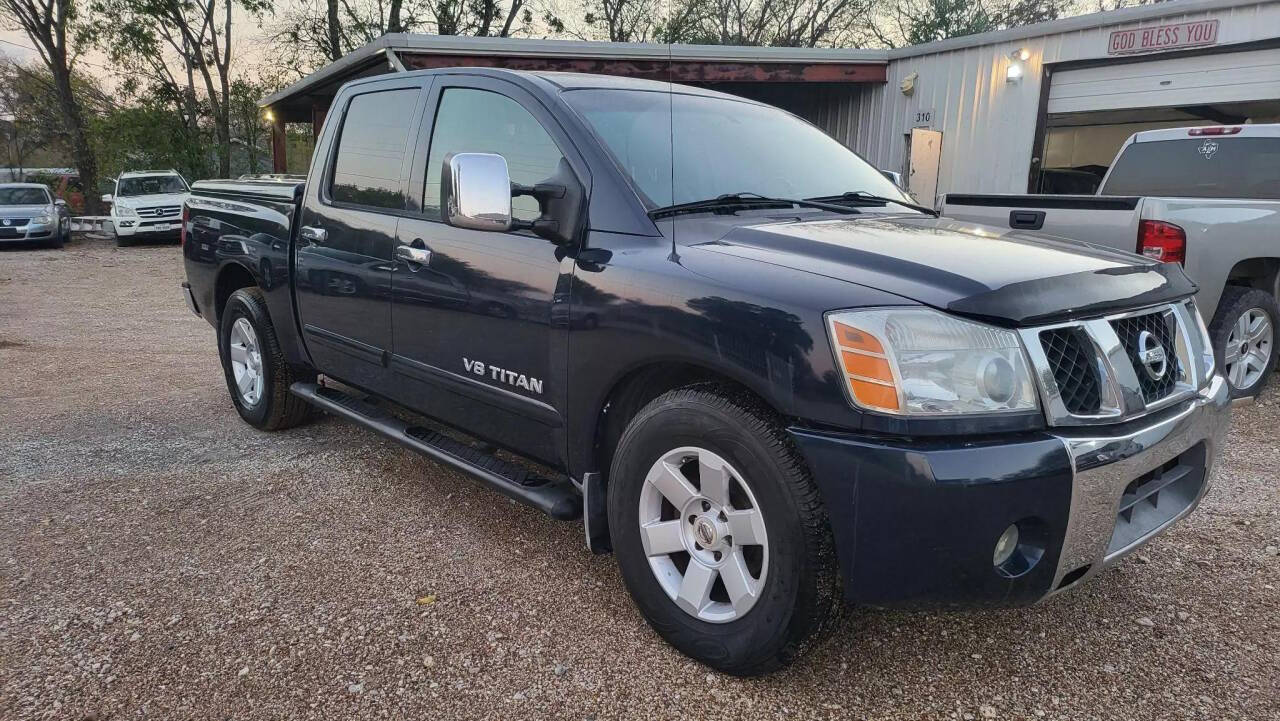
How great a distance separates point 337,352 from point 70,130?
93.2ft

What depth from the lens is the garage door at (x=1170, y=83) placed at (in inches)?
371

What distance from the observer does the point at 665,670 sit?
2396 mm

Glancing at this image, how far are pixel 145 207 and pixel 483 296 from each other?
18822mm

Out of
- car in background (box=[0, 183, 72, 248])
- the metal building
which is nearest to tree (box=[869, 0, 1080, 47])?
the metal building

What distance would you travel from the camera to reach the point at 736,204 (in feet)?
9.18

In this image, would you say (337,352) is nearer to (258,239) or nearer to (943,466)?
(258,239)

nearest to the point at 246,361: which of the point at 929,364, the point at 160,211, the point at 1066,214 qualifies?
the point at 929,364

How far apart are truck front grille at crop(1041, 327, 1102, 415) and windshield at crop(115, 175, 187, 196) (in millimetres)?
20820

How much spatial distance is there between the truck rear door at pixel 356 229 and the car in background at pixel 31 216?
1794cm

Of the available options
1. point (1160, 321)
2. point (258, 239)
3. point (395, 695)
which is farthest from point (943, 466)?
point (258, 239)

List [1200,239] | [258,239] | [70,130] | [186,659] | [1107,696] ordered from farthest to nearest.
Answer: [70,130] < [1200,239] < [258,239] < [186,659] < [1107,696]

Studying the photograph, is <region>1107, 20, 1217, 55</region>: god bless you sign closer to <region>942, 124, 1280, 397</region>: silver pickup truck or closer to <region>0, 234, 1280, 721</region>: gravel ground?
<region>942, 124, 1280, 397</region>: silver pickup truck

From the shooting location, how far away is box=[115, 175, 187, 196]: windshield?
18.8 meters

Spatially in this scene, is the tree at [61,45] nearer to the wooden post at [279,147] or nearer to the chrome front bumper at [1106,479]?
the wooden post at [279,147]
